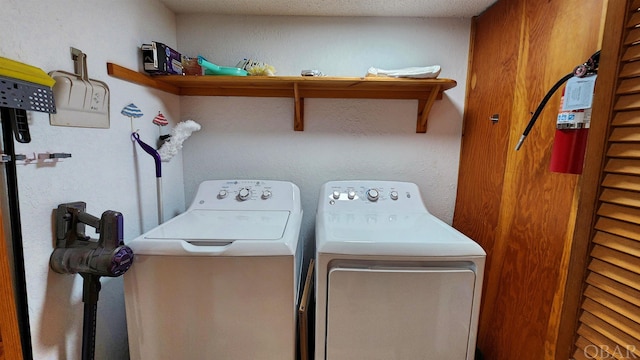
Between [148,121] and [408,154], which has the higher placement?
[148,121]

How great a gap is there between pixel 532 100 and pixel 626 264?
794mm

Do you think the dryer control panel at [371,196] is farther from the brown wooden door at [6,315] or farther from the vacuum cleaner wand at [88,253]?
the brown wooden door at [6,315]

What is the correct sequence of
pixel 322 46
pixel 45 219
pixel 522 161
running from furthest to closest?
1. pixel 322 46
2. pixel 522 161
3. pixel 45 219

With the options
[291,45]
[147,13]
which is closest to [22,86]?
[147,13]

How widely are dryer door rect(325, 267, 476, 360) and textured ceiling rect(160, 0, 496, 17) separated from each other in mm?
1492

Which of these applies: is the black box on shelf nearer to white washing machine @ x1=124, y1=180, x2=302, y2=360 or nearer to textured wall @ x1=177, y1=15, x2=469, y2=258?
textured wall @ x1=177, y1=15, x2=469, y2=258

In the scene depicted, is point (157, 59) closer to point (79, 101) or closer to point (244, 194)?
point (79, 101)

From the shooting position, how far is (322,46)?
5.72 ft

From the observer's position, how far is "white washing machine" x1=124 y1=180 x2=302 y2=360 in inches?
39.9

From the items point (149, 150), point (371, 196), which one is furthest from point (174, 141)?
point (371, 196)

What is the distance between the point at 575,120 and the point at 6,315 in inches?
72.8

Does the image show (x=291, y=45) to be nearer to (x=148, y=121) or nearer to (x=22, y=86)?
(x=148, y=121)

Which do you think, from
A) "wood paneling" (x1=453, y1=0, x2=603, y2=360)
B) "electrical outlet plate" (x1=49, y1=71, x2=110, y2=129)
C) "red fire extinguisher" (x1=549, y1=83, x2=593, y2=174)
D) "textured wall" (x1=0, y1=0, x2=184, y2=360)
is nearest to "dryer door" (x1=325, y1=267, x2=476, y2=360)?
"wood paneling" (x1=453, y1=0, x2=603, y2=360)

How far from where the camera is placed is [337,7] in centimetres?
160
